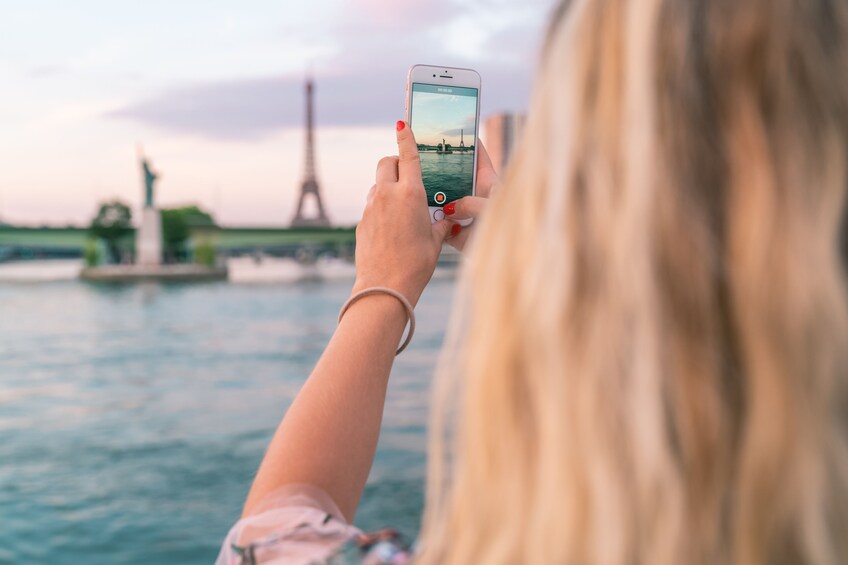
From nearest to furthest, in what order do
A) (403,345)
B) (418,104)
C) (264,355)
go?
(403,345)
(418,104)
(264,355)

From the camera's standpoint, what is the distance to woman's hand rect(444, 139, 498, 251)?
1.28 meters

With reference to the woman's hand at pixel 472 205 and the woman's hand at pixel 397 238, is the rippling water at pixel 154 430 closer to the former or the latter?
the woman's hand at pixel 472 205

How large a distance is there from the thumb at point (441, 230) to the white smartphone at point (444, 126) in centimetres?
13

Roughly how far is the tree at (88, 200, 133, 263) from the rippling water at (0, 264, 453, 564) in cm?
3464

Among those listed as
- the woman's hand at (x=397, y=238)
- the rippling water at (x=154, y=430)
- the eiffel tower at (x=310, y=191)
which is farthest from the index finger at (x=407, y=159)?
the eiffel tower at (x=310, y=191)

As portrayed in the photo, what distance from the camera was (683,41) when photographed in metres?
0.63

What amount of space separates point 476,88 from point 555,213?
104 centimetres

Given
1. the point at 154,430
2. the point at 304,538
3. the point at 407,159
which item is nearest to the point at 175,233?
the point at 154,430

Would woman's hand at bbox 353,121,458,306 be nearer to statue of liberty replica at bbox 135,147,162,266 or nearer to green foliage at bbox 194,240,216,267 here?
statue of liberty replica at bbox 135,147,162,266

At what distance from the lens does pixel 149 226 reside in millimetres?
57406

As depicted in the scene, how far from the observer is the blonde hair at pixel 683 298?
1.97 ft

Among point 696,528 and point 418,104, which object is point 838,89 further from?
point 418,104

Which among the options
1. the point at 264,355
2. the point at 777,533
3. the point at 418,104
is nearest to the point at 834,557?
the point at 777,533

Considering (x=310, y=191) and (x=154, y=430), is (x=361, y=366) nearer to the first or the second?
(x=154, y=430)
